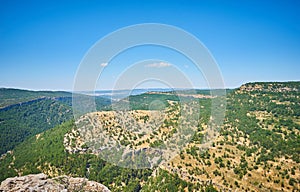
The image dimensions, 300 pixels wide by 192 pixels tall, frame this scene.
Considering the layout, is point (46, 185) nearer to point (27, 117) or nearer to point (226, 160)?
point (226, 160)

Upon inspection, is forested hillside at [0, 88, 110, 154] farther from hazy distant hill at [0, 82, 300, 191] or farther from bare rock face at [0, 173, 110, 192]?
bare rock face at [0, 173, 110, 192]

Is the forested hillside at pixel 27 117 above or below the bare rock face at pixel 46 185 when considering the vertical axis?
below

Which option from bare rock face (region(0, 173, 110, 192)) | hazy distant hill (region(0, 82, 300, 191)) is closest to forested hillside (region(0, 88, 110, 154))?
hazy distant hill (region(0, 82, 300, 191))

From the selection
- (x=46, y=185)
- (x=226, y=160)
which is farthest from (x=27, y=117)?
(x=46, y=185)

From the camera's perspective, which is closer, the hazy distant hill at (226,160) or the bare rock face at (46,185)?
the bare rock face at (46,185)

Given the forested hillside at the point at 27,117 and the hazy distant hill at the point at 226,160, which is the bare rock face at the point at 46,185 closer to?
the hazy distant hill at the point at 226,160

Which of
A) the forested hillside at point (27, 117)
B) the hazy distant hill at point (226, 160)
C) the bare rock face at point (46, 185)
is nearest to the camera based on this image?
the bare rock face at point (46, 185)

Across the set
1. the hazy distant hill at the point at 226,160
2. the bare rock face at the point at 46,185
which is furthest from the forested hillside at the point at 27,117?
the bare rock face at the point at 46,185
